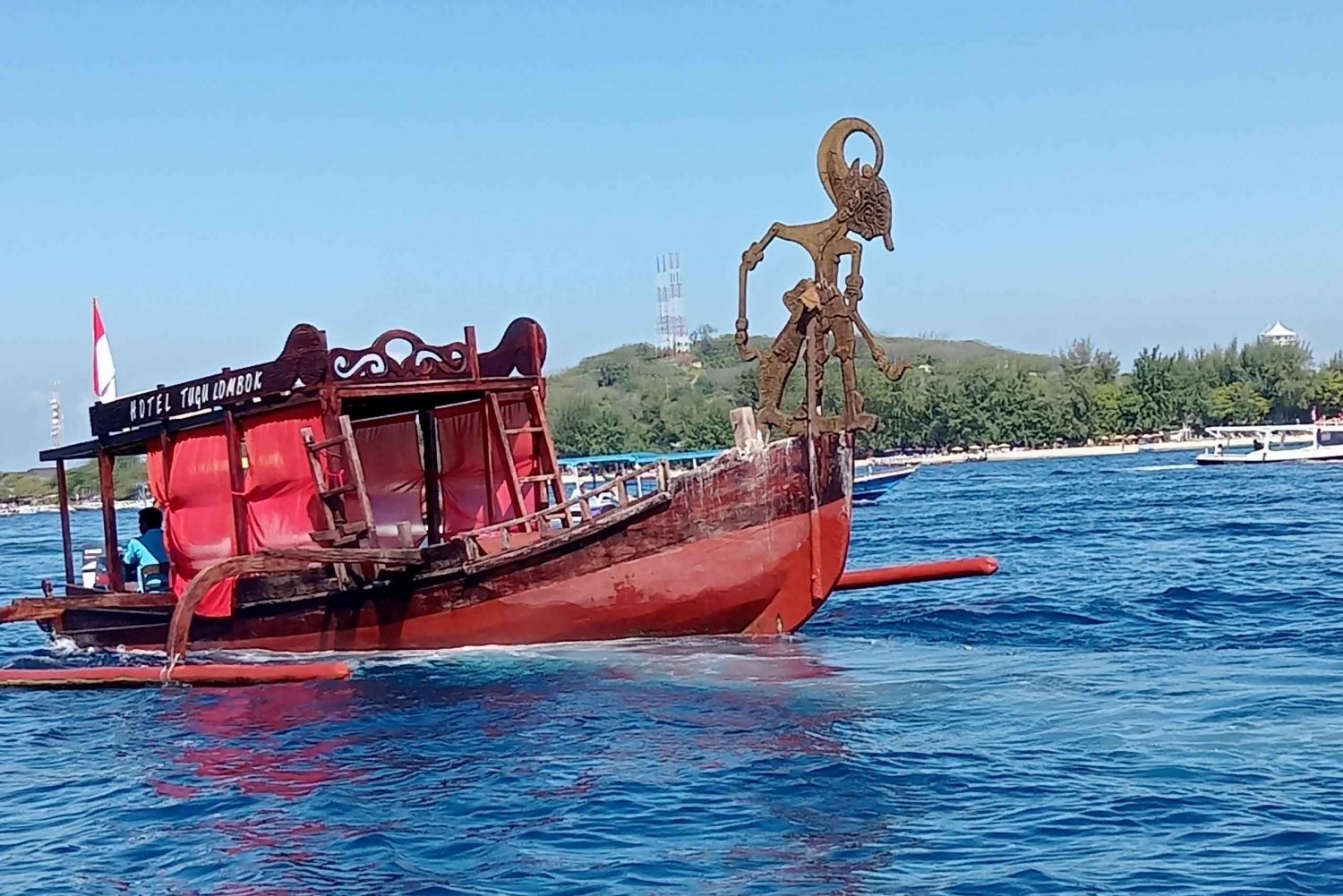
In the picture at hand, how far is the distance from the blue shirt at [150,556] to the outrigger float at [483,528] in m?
0.87

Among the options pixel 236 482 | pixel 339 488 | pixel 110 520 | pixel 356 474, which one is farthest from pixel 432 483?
pixel 110 520

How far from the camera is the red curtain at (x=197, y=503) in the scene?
17.2 meters

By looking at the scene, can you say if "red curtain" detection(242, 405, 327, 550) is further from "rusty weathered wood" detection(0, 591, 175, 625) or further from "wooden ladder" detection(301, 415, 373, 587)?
"rusty weathered wood" detection(0, 591, 175, 625)

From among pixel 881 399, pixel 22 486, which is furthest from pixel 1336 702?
pixel 22 486

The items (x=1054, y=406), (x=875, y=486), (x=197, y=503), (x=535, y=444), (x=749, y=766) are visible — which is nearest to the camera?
(x=749, y=766)

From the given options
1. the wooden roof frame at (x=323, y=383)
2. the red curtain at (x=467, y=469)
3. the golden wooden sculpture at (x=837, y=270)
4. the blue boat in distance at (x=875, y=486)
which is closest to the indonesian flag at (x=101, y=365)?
the wooden roof frame at (x=323, y=383)

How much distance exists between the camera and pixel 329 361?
1574cm

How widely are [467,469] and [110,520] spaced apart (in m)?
4.53

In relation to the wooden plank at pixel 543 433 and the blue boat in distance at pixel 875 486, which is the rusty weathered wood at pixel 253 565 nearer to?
the wooden plank at pixel 543 433

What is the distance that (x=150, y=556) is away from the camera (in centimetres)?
1870

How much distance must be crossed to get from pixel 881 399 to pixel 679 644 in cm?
8597

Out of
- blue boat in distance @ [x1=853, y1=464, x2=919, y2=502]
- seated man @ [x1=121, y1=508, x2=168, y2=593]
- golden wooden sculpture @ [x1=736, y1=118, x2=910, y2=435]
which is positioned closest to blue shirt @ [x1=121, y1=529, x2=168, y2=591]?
seated man @ [x1=121, y1=508, x2=168, y2=593]

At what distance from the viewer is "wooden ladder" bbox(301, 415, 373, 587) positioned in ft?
51.3

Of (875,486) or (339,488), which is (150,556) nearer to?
(339,488)
